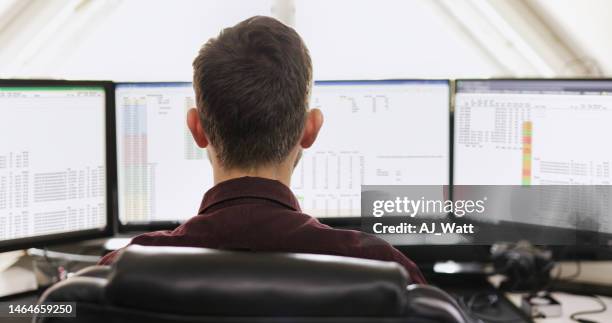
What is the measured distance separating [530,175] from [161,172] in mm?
929

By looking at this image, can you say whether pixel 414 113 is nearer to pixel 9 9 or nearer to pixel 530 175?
pixel 530 175

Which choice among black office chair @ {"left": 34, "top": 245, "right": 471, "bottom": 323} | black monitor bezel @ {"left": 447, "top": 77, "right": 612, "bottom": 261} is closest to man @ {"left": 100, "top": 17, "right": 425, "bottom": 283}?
black office chair @ {"left": 34, "top": 245, "right": 471, "bottom": 323}

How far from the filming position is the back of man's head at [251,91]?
91cm

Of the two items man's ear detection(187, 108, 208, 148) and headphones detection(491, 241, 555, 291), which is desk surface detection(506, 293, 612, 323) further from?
man's ear detection(187, 108, 208, 148)

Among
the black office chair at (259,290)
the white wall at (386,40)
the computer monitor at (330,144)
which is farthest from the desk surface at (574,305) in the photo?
the black office chair at (259,290)

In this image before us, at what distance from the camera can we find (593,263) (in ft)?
5.43

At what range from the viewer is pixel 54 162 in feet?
A: 5.10

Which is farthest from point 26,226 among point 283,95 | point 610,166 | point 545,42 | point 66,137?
point 545,42

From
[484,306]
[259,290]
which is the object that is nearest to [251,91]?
[259,290]

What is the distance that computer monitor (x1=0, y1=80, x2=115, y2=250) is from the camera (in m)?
1.49

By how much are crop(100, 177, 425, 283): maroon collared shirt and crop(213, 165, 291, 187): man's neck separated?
0.03 metres

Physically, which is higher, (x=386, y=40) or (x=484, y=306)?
(x=386, y=40)

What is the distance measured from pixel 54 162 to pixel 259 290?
3.73 feet

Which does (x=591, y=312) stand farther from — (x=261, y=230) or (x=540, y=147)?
(x=261, y=230)
